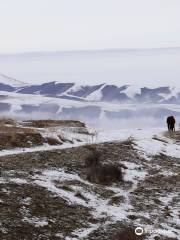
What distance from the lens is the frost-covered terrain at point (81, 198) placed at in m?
21.2

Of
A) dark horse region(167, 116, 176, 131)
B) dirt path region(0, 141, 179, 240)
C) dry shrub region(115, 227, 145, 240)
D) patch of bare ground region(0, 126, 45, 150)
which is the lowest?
dry shrub region(115, 227, 145, 240)

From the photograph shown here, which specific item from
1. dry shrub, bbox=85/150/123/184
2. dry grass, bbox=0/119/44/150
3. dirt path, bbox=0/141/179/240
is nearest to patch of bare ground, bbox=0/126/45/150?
dry grass, bbox=0/119/44/150

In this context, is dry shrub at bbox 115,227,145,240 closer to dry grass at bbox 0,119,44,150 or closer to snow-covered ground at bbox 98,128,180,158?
dry grass at bbox 0,119,44,150

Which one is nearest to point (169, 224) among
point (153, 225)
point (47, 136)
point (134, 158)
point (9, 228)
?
point (153, 225)

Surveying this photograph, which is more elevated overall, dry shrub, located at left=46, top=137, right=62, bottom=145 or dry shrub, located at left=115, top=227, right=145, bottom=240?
dry shrub, located at left=46, top=137, right=62, bottom=145

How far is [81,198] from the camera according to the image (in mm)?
25625

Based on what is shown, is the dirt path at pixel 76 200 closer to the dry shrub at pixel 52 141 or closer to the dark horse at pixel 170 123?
the dry shrub at pixel 52 141

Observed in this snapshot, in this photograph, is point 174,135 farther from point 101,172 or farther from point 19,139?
point 101,172

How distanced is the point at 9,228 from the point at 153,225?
703 centimetres

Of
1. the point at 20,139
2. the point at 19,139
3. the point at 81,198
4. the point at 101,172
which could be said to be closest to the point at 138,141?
the point at 20,139

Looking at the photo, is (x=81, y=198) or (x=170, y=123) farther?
(x=170, y=123)

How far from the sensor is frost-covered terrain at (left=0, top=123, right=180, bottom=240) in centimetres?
2120

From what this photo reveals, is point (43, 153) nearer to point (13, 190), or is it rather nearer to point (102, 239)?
point (13, 190)

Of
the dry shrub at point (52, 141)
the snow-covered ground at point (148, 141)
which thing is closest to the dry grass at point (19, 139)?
the dry shrub at point (52, 141)
